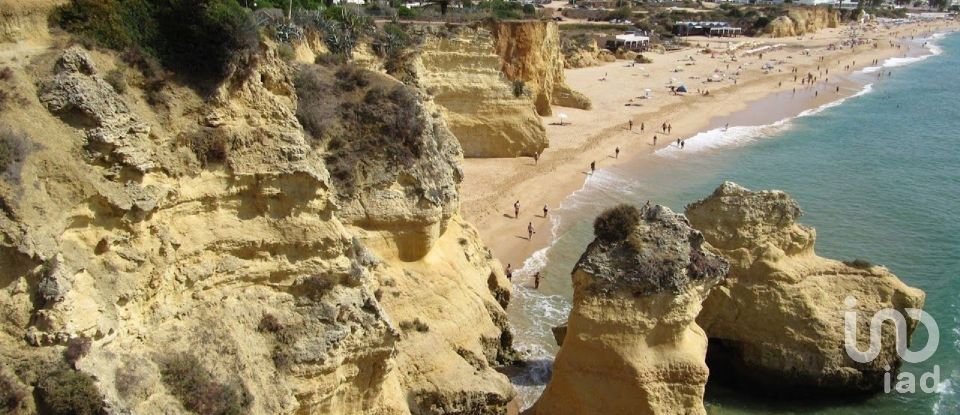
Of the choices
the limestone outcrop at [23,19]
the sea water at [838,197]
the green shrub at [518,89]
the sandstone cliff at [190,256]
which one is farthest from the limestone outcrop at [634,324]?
the green shrub at [518,89]

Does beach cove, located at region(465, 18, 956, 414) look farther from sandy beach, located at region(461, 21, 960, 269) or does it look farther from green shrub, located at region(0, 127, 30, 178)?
green shrub, located at region(0, 127, 30, 178)

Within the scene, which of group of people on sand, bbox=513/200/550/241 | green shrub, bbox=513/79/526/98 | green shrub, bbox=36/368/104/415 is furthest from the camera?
green shrub, bbox=513/79/526/98

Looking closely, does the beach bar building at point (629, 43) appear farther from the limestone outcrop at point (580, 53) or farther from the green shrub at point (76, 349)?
the green shrub at point (76, 349)

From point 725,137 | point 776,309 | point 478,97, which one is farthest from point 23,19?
point 725,137

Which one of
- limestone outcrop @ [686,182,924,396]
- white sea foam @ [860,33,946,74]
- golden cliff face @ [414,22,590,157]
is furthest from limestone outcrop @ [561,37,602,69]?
limestone outcrop @ [686,182,924,396]

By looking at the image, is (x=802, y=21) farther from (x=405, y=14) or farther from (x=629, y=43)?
(x=405, y=14)

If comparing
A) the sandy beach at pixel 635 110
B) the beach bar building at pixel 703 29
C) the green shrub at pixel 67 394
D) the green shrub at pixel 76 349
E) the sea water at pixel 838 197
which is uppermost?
the beach bar building at pixel 703 29
